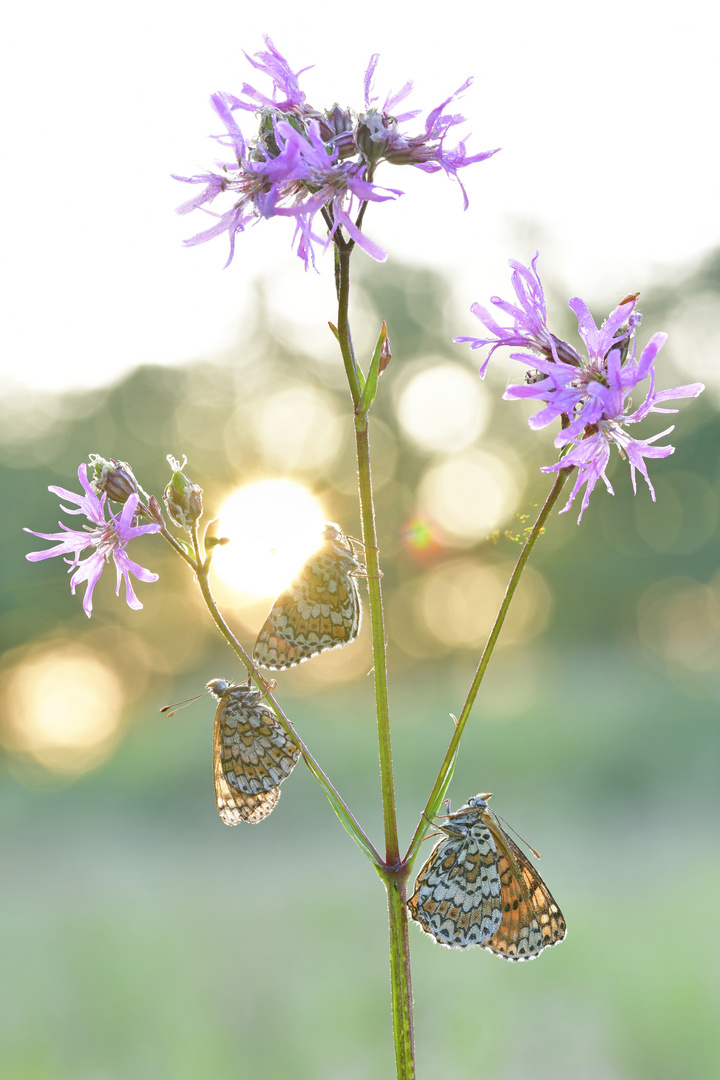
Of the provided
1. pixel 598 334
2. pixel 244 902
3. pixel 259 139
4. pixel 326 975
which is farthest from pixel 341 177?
pixel 244 902

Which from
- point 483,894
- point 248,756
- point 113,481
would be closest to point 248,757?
point 248,756

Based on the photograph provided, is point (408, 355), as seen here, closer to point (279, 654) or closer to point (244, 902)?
point (244, 902)

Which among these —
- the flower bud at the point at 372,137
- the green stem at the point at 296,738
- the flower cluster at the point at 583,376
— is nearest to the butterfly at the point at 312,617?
the green stem at the point at 296,738

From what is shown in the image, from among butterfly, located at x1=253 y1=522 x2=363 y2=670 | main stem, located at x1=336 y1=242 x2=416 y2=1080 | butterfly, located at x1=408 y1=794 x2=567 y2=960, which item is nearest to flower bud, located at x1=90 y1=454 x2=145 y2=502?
butterfly, located at x1=253 y1=522 x2=363 y2=670

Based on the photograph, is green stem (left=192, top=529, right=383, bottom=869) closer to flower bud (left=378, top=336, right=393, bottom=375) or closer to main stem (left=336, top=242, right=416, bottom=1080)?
main stem (left=336, top=242, right=416, bottom=1080)

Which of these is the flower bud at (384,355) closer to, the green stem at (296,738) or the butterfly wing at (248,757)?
the green stem at (296,738)
